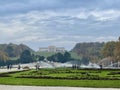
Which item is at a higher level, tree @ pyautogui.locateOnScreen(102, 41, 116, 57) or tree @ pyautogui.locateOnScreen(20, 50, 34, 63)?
tree @ pyautogui.locateOnScreen(102, 41, 116, 57)

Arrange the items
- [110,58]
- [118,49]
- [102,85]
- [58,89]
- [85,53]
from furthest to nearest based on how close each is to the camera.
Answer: [85,53] → [110,58] → [118,49] → [102,85] → [58,89]

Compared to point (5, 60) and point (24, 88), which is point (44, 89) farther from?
point (5, 60)

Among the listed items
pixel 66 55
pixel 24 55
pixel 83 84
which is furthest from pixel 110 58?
pixel 83 84

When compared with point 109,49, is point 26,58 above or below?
below

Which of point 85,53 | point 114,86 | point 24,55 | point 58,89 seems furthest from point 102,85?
point 85,53

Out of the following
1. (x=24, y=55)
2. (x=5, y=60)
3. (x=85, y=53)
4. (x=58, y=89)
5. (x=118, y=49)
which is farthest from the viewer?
(x=85, y=53)

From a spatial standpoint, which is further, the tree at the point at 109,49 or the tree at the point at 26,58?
the tree at the point at 26,58

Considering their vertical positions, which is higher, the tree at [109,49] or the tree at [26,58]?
the tree at [109,49]

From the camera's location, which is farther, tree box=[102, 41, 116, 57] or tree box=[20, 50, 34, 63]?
tree box=[20, 50, 34, 63]

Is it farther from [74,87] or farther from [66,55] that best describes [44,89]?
[66,55]

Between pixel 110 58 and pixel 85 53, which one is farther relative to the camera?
pixel 85 53

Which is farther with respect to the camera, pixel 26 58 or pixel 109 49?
pixel 26 58

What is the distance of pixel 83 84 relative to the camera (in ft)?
71.4

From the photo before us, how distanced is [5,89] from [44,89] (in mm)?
2358
